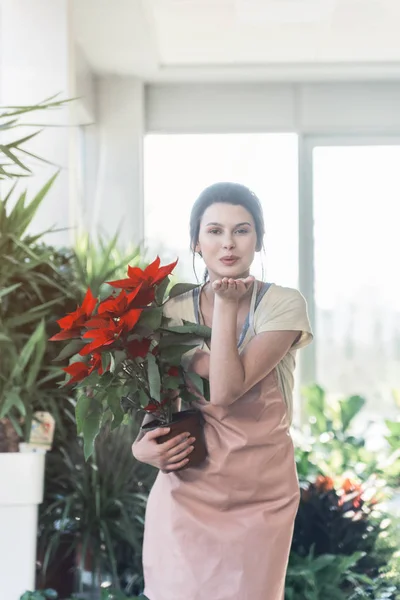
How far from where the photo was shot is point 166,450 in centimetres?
134

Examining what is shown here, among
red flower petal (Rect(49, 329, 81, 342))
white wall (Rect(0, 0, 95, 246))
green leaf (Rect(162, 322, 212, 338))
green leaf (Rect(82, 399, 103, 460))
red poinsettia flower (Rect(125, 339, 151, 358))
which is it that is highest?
white wall (Rect(0, 0, 95, 246))

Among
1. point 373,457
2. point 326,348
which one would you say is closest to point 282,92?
point 326,348

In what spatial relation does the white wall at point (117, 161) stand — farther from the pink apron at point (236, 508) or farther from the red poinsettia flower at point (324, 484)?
the pink apron at point (236, 508)

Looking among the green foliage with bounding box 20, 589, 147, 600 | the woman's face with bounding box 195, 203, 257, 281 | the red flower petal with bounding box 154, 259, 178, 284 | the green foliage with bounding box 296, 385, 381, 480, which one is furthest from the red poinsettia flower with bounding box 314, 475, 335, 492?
the red flower petal with bounding box 154, 259, 178, 284

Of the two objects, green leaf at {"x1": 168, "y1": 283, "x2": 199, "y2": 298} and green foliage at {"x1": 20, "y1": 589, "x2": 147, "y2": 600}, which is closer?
green leaf at {"x1": 168, "y1": 283, "x2": 199, "y2": 298}

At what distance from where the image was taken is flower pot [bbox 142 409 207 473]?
4.41ft

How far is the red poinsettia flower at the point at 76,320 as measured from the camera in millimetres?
1267

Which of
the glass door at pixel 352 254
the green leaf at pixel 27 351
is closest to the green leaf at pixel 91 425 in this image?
the green leaf at pixel 27 351

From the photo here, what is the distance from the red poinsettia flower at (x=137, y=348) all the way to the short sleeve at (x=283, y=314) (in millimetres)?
215

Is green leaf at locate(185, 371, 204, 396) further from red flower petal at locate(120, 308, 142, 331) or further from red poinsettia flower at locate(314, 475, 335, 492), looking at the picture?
red poinsettia flower at locate(314, 475, 335, 492)

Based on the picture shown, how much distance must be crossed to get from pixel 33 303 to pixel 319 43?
9.51 feet

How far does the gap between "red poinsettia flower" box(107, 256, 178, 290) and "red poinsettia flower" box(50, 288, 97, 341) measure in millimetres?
52

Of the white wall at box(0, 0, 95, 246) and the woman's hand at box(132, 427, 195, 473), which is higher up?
the white wall at box(0, 0, 95, 246)

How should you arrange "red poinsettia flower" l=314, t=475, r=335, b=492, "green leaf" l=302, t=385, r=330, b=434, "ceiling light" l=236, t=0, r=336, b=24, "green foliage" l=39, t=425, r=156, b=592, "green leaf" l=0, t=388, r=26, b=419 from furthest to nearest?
"ceiling light" l=236, t=0, r=336, b=24
"green leaf" l=302, t=385, r=330, b=434
"red poinsettia flower" l=314, t=475, r=335, b=492
"green foliage" l=39, t=425, r=156, b=592
"green leaf" l=0, t=388, r=26, b=419
